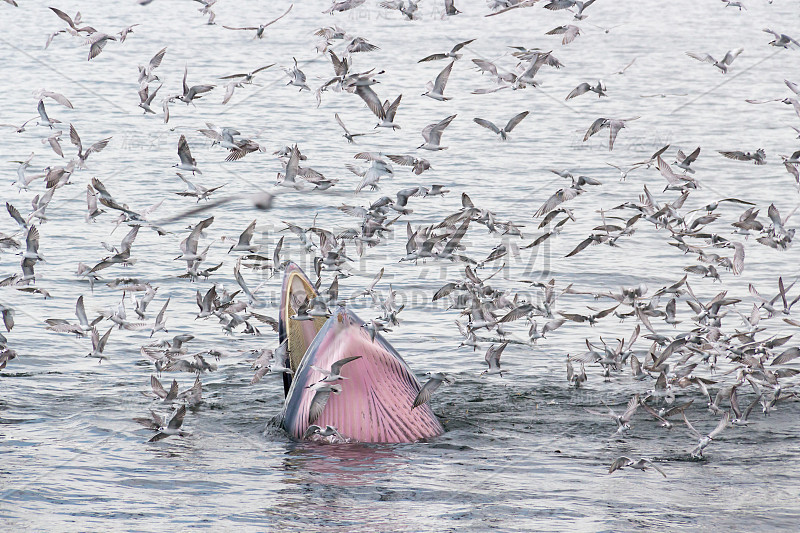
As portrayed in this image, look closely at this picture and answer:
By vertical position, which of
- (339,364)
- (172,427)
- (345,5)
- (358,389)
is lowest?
(172,427)

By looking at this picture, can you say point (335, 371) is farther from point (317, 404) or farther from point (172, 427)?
point (172, 427)

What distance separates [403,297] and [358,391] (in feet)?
23.0

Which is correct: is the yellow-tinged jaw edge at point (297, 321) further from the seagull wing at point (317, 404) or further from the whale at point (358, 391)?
the seagull wing at point (317, 404)

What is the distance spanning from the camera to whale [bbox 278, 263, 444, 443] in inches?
491

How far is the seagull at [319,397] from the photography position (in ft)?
39.4

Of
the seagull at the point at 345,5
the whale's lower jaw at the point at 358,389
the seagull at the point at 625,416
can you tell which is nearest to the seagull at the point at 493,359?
the seagull at the point at 625,416

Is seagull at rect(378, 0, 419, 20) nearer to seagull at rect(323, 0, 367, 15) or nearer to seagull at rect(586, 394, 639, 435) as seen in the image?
seagull at rect(323, 0, 367, 15)

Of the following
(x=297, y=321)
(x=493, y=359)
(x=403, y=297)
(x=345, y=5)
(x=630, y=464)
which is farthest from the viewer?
(x=403, y=297)

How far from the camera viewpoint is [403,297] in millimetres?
19422

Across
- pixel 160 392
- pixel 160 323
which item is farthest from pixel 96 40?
pixel 160 392

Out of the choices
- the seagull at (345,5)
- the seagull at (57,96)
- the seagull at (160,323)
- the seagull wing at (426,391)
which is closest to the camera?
the seagull wing at (426,391)

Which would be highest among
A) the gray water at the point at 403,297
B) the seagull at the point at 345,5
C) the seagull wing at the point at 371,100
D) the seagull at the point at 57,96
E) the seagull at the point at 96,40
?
the seagull at the point at 345,5

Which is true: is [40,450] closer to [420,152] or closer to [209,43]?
[420,152]

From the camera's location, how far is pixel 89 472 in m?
11.8
